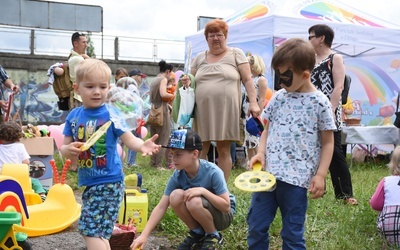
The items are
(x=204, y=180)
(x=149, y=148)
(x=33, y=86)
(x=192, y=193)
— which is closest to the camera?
(x=149, y=148)

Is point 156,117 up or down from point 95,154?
down

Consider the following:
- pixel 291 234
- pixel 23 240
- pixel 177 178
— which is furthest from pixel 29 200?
pixel 291 234

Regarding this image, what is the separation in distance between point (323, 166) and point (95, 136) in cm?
123

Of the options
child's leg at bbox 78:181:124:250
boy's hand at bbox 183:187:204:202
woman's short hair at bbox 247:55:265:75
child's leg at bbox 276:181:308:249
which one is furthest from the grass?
woman's short hair at bbox 247:55:265:75

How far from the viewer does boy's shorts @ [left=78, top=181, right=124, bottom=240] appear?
304 cm

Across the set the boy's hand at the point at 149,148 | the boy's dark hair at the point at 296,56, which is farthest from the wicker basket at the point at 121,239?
the boy's dark hair at the point at 296,56

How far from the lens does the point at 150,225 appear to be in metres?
3.47

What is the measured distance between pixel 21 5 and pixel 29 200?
18.1m

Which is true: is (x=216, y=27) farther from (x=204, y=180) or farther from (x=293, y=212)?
(x=293, y=212)

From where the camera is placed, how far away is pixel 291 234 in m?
3.04

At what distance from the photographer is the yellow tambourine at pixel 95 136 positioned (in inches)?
114

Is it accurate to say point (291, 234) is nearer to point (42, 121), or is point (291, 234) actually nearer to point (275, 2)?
point (275, 2)

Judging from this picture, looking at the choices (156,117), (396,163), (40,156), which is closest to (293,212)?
(396,163)

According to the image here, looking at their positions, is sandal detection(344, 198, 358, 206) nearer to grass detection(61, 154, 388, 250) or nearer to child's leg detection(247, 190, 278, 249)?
grass detection(61, 154, 388, 250)
